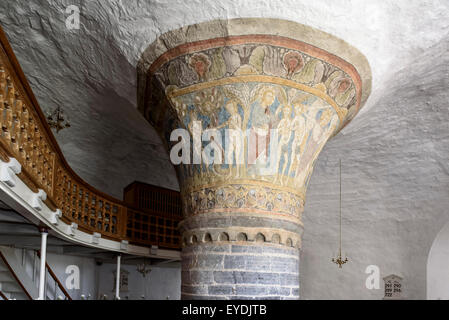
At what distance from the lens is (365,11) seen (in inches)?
257

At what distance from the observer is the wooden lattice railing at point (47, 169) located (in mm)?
4500

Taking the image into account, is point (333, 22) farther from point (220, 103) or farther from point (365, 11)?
point (220, 103)

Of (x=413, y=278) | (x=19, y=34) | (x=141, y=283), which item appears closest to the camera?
(x=19, y=34)

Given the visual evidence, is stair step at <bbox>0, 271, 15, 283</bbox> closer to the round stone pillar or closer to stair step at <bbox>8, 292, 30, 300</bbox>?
stair step at <bbox>8, 292, 30, 300</bbox>

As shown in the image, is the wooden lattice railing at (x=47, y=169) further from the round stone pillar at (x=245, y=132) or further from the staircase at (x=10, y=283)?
the staircase at (x=10, y=283)

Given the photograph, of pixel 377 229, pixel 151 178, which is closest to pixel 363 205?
pixel 377 229

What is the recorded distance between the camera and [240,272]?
6.32 metres

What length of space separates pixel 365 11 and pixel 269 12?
1.22 metres

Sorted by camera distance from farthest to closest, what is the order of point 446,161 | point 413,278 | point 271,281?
point 413,278, point 446,161, point 271,281

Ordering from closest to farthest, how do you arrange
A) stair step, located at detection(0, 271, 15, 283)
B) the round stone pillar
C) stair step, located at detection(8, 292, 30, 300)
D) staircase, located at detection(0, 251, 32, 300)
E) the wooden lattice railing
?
1. the wooden lattice railing
2. the round stone pillar
3. staircase, located at detection(0, 251, 32, 300)
4. stair step, located at detection(0, 271, 15, 283)
5. stair step, located at detection(8, 292, 30, 300)

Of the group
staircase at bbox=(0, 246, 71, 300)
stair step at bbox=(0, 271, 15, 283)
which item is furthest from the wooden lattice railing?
stair step at bbox=(0, 271, 15, 283)

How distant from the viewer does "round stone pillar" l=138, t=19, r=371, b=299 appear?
6465 millimetres

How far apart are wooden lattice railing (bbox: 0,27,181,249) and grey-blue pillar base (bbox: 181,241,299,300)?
76.9 inches

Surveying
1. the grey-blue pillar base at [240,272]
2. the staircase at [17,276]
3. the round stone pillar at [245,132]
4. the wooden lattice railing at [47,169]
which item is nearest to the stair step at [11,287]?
the staircase at [17,276]
